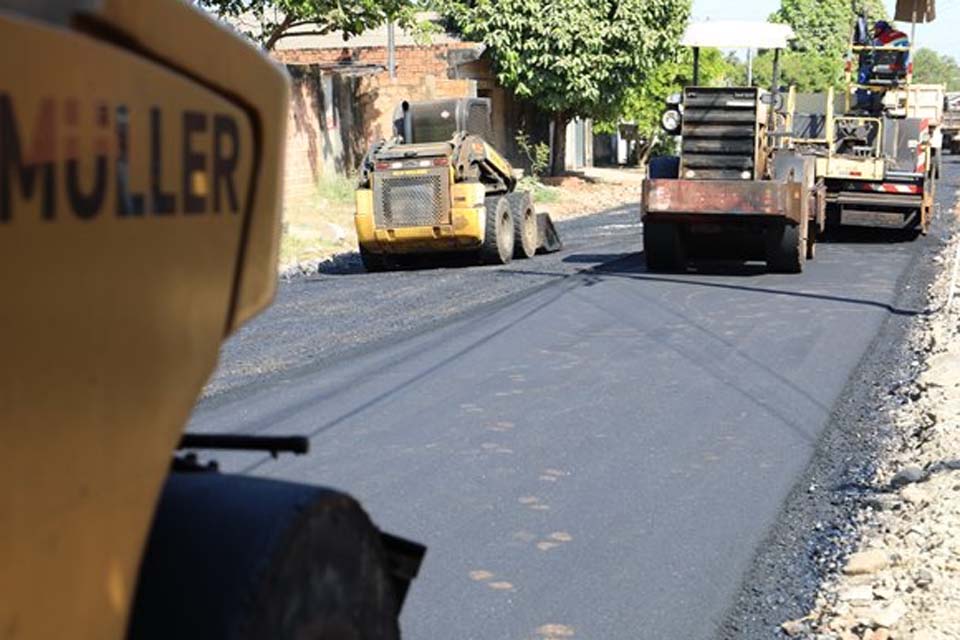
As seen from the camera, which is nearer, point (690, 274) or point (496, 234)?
point (690, 274)

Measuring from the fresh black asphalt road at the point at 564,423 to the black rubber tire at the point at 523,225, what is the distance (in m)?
4.27

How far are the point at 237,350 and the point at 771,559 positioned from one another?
285 inches

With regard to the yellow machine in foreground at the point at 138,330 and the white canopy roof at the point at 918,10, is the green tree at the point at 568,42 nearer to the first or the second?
the white canopy roof at the point at 918,10

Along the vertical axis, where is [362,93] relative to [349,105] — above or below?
above

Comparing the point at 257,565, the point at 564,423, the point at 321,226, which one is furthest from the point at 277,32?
the point at 257,565

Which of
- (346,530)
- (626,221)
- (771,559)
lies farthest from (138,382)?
(626,221)

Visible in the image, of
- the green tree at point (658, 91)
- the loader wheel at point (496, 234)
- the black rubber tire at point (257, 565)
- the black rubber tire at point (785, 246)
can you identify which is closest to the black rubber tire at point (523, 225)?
the loader wheel at point (496, 234)

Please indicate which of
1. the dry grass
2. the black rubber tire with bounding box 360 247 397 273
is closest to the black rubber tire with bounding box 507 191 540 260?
the black rubber tire with bounding box 360 247 397 273

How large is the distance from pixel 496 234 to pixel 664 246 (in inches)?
129

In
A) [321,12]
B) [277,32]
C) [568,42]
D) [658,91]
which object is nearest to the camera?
[277,32]

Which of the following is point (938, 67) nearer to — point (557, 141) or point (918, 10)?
point (557, 141)

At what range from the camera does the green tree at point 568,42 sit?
1511 inches

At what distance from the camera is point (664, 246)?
18859 mm

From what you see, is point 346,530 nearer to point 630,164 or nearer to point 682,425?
point 682,425
